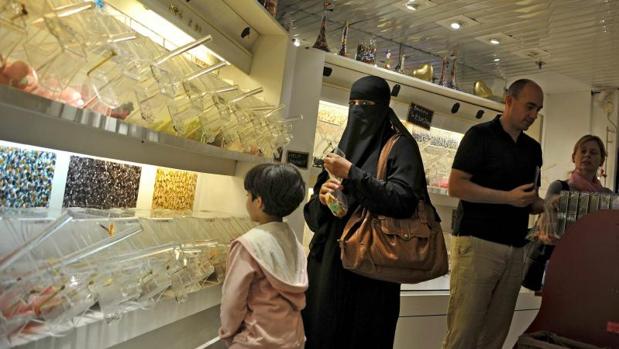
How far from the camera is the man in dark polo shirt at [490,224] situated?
81.2 inches

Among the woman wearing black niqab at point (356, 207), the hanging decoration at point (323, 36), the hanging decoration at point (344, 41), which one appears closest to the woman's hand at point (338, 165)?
the woman wearing black niqab at point (356, 207)

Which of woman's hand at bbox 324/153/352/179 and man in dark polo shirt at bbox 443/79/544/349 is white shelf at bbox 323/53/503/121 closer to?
man in dark polo shirt at bbox 443/79/544/349

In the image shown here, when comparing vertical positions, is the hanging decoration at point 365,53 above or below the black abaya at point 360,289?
above

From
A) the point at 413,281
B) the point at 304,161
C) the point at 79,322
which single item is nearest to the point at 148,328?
the point at 79,322

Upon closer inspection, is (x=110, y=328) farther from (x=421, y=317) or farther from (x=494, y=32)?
(x=494, y=32)

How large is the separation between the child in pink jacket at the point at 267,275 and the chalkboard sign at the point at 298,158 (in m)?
1.11

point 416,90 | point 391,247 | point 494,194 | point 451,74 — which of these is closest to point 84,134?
point 391,247

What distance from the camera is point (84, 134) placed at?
1.52 meters

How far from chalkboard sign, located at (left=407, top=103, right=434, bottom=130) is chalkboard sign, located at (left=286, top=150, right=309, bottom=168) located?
1236 mm

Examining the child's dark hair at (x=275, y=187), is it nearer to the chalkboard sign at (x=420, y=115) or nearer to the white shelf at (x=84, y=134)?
the white shelf at (x=84, y=134)

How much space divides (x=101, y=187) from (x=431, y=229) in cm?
136

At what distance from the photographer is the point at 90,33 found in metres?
1.03

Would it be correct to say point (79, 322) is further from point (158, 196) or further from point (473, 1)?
point (473, 1)

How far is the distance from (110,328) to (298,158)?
5.49 ft
